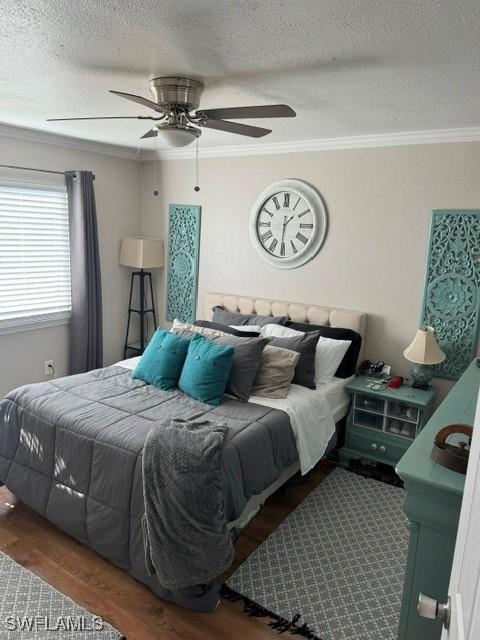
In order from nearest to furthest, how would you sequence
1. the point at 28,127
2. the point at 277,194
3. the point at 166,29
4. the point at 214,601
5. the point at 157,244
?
the point at 166,29 → the point at 214,601 → the point at 28,127 → the point at 277,194 → the point at 157,244

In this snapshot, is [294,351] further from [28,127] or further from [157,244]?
[28,127]

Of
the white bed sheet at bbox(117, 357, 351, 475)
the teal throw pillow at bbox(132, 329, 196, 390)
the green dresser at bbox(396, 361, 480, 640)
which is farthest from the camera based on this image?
the teal throw pillow at bbox(132, 329, 196, 390)

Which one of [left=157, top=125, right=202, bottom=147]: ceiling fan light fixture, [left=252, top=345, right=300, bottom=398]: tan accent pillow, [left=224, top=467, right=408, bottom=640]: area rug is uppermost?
[left=157, top=125, right=202, bottom=147]: ceiling fan light fixture

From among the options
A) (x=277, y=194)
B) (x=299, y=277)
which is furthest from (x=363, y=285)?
(x=277, y=194)

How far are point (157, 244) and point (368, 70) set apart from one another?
9.99 feet

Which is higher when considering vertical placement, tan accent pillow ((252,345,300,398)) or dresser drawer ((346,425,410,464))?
tan accent pillow ((252,345,300,398))

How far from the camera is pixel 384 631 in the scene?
2068 millimetres

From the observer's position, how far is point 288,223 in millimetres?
3973

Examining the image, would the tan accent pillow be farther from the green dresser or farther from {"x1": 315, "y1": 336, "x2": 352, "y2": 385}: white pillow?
the green dresser

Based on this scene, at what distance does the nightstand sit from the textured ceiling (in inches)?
73.0

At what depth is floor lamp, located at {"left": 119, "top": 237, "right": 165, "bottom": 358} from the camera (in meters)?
4.55

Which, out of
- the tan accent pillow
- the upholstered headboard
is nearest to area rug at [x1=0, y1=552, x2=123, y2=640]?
the tan accent pillow

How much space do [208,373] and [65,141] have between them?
8.45 feet

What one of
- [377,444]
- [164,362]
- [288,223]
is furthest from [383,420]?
[288,223]
